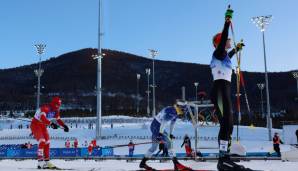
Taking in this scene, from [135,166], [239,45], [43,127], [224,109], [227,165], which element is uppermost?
[239,45]

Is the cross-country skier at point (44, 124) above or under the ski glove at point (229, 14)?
under

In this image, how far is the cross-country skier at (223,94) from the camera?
642 centimetres

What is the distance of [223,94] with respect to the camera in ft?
21.5

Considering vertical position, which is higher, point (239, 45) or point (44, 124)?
point (239, 45)

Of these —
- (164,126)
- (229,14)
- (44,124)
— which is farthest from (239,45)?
(44,124)

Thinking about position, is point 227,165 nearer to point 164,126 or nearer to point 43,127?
point 164,126

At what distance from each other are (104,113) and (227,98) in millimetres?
101213

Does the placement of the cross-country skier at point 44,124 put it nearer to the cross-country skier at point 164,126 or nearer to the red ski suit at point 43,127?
the red ski suit at point 43,127

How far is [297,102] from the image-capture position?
5625 inches

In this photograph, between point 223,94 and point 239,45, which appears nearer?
point 223,94

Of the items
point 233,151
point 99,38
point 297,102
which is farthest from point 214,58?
point 297,102

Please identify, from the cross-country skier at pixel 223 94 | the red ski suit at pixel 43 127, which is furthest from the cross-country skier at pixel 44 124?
the cross-country skier at pixel 223 94

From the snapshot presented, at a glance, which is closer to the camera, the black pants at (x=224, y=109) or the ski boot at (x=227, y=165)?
the ski boot at (x=227, y=165)

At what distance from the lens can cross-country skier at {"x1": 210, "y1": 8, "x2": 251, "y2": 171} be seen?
6.42 metres
